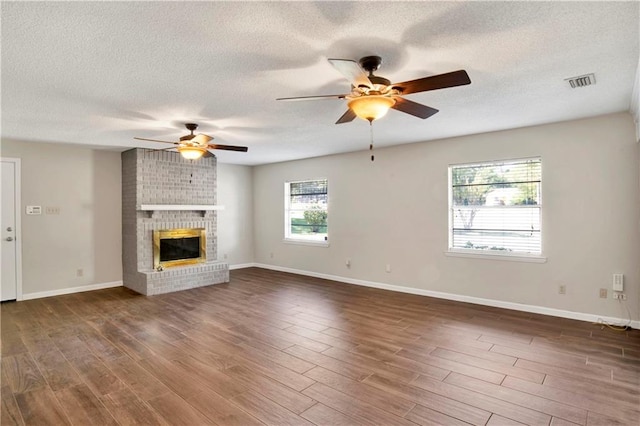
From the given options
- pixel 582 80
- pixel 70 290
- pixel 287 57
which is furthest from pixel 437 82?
pixel 70 290

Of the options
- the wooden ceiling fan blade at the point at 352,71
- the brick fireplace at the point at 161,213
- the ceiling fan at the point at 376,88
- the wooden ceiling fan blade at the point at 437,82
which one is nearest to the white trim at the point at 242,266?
the brick fireplace at the point at 161,213

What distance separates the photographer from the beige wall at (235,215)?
7848 millimetres

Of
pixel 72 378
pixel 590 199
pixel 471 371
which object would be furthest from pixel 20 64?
pixel 590 199

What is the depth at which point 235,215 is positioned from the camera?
810cm

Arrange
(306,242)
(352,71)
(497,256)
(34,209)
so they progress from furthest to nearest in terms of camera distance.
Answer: (306,242) → (34,209) → (497,256) → (352,71)

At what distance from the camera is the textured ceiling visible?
1.91 metres

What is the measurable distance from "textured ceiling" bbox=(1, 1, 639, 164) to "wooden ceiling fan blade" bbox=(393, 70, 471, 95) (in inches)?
9.7

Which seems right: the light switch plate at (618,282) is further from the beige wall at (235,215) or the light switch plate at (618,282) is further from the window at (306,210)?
the beige wall at (235,215)

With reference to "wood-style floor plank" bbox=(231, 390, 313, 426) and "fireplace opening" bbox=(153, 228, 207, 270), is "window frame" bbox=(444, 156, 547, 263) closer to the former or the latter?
"wood-style floor plank" bbox=(231, 390, 313, 426)

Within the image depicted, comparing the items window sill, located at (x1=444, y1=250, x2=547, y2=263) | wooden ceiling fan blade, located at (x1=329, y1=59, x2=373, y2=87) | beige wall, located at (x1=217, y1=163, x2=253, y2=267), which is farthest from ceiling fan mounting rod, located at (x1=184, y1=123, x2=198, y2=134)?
window sill, located at (x1=444, y1=250, x2=547, y2=263)

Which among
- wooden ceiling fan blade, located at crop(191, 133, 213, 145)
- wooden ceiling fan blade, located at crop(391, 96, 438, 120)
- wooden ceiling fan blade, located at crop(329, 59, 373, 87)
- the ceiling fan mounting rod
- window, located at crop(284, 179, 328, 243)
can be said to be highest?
the ceiling fan mounting rod

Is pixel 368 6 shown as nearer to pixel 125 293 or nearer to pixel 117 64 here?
pixel 117 64

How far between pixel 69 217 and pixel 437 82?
6.13 m

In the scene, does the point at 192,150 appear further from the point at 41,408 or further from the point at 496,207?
the point at 496,207
